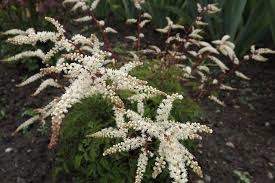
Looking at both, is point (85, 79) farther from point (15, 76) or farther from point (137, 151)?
point (15, 76)

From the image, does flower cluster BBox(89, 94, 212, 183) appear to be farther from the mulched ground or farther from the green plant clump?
the mulched ground

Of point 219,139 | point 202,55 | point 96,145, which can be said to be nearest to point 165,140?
point 96,145

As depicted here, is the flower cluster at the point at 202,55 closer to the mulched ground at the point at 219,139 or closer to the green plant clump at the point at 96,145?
the mulched ground at the point at 219,139

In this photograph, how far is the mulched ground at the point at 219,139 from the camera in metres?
4.80

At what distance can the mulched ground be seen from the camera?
4.80 meters

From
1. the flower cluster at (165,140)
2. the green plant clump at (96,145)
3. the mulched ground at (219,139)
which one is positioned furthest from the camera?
the mulched ground at (219,139)

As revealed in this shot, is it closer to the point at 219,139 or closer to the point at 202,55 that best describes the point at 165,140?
the point at 219,139

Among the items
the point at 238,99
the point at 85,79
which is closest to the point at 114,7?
the point at 238,99

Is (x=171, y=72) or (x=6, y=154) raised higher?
(x=171, y=72)

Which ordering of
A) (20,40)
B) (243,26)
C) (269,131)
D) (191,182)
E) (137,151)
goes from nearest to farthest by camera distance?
(20,40) < (137,151) < (191,182) < (269,131) < (243,26)

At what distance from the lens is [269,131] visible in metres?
5.63

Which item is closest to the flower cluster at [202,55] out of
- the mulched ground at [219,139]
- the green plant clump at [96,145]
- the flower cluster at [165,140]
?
the mulched ground at [219,139]

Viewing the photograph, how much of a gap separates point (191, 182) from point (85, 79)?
1.71 metres

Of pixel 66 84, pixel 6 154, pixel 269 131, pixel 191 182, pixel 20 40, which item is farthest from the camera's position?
pixel 66 84
